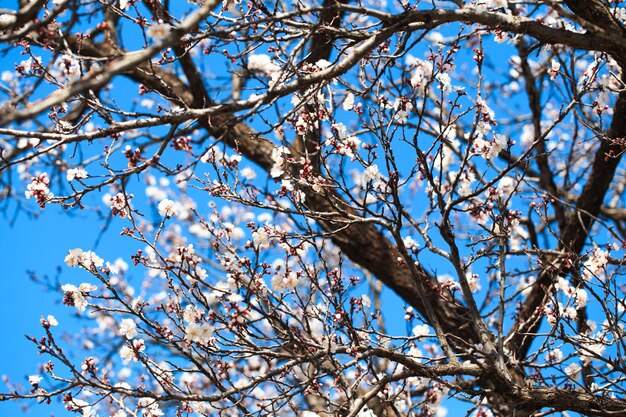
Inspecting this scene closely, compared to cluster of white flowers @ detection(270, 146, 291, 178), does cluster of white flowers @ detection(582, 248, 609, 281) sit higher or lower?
lower

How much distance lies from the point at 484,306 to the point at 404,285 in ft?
2.98

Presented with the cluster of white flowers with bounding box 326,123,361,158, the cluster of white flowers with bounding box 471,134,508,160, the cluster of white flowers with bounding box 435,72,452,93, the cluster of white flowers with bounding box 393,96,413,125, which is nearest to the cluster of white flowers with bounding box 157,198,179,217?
the cluster of white flowers with bounding box 326,123,361,158

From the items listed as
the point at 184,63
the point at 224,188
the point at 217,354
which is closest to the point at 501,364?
the point at 217,354

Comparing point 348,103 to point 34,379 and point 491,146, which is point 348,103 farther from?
point 34,379

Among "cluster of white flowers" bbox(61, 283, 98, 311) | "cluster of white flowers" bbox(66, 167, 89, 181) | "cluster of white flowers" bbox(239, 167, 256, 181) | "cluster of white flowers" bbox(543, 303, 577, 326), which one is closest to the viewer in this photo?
"cluster of white flowers" bbox(66, 167, 89, 181)

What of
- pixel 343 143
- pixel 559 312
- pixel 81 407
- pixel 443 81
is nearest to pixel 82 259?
pixel 81 407

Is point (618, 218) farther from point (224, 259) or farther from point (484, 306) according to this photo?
point (224, 259)

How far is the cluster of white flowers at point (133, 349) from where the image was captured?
311 cm

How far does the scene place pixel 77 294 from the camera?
10.8ft

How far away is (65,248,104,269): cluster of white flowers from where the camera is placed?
3.35m

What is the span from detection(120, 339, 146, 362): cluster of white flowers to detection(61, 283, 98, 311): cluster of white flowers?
Answer: 31cm

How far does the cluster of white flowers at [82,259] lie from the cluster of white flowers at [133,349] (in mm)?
468

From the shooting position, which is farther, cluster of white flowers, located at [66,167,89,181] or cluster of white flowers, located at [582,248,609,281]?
cluster of white flowers, located at [582,248,609,281]

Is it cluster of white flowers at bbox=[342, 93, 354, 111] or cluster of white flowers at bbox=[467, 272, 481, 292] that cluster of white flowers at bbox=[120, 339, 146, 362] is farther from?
cluster of white flowers at bbox=[467, 272, 481, 292]
